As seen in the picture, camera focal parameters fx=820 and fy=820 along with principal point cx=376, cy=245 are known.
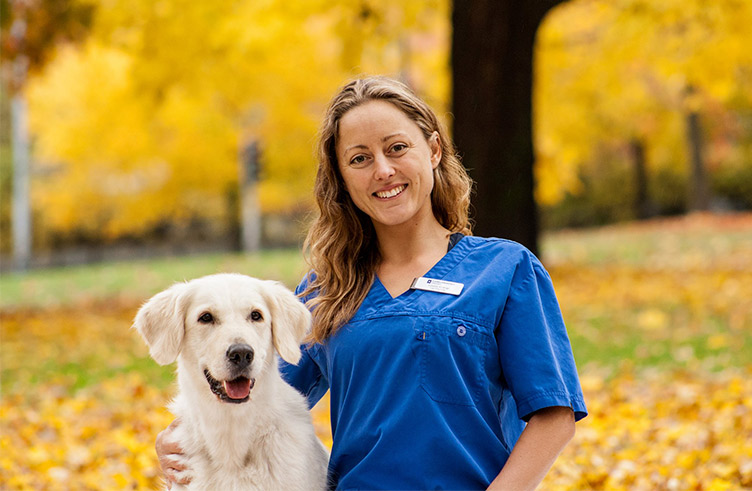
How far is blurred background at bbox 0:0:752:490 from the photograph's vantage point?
19.1 feet

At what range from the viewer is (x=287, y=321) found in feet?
9.53

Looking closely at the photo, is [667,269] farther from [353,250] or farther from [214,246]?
[214,246]

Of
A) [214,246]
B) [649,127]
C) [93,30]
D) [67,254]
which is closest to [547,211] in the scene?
[649,127]

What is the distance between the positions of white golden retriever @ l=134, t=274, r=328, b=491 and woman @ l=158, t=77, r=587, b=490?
11 centimetres

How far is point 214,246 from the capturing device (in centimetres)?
3172

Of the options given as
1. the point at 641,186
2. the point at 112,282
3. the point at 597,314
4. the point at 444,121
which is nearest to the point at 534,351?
the point at 444,121

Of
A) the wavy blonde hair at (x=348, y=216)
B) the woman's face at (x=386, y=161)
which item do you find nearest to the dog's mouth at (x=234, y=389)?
the wavy blonde hair at (x=348, y=216)

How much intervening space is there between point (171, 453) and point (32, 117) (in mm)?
23576

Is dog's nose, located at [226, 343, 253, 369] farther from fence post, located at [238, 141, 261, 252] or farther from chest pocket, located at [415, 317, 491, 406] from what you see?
fence post, located at [238, 141, 261, 252]

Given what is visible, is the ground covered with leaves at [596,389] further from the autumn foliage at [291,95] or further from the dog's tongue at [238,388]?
Result: the autumn foliage at [291,95]

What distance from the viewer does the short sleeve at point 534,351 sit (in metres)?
2.50

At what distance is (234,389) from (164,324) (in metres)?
0.38

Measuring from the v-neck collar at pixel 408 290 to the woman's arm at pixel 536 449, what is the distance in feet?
1.77

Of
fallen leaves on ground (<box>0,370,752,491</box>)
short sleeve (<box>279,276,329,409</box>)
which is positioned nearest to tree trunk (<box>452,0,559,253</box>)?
fallen leaves on ground (<box>0,370,752,491</box>)
